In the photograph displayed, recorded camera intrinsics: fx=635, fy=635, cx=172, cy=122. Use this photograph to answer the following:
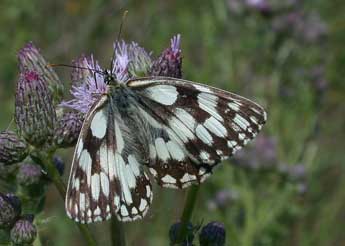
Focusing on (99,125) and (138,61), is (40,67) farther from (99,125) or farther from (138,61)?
(99,125)

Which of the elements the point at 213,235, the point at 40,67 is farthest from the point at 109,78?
the point at 213,235

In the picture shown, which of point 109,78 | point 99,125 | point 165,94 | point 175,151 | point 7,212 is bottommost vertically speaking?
point 7,212

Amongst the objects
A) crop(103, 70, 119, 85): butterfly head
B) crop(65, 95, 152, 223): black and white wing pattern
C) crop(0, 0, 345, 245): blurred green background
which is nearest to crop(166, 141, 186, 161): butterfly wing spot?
crop(65, 95, 152, 223): black and white wing pattern

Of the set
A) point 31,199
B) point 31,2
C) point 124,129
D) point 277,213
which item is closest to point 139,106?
point 124,129

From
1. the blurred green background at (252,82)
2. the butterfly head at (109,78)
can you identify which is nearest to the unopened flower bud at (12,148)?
the butterfly head at (109,78)

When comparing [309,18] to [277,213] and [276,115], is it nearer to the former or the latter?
[276,115]

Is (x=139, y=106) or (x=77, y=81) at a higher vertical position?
(x=77, y=81)
